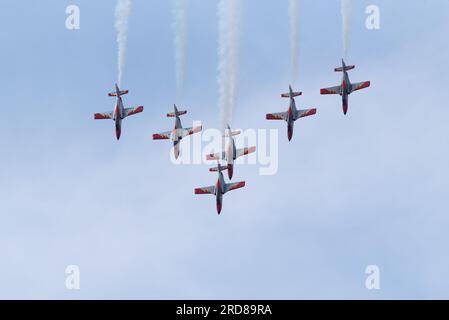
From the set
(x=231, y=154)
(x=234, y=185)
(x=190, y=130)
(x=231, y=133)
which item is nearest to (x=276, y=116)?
(x=190, y=130)

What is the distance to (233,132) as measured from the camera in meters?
70.3

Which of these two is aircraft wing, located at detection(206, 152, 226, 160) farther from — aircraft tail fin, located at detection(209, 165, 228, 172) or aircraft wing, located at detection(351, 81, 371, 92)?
aircraft wing, located at detection(351, 81, 371, 92)

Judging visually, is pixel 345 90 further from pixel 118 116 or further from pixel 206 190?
pixel 118 116

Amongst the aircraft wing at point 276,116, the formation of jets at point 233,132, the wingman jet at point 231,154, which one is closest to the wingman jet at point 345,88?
the formation of jets at point 233,132

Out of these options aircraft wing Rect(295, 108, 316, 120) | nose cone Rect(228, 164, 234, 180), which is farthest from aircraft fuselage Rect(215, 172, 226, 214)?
aircraft wing Rect(295, 108, 316, 120)

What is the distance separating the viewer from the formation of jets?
235ft

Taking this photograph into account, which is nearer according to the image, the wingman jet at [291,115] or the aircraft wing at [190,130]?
the wingman jet at [291,115]

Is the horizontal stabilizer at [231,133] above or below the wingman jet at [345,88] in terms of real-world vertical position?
below

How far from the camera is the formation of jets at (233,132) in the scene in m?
71.7

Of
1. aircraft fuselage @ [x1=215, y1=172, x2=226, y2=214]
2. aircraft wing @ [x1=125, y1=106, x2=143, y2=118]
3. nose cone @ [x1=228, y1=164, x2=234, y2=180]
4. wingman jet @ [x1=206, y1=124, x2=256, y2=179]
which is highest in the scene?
aircraft wing @ [x1=125, y1=106, x2=143, y2=118]

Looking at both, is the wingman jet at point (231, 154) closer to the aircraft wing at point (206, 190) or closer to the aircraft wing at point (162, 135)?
the aircraft wing at point (206, 190)
